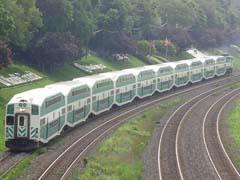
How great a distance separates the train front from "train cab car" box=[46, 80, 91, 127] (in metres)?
6.32

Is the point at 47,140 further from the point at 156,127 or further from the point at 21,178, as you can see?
the point at 156,127

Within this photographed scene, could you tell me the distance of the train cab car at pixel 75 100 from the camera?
50.5 metres

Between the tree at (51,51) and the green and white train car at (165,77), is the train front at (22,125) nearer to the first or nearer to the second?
the tree at (51,51)

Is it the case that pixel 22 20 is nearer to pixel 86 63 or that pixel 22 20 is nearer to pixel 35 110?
pixel 86 63

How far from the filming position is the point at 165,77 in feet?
284

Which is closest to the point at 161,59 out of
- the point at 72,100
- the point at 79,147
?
the point at 72,100

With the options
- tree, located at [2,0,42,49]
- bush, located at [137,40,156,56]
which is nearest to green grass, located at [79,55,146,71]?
bush, located at [137,40,156,56]

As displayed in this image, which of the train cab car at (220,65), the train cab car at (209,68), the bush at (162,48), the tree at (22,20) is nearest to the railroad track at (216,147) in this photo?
the tree at (22,20)

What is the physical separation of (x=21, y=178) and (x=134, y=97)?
134 ft

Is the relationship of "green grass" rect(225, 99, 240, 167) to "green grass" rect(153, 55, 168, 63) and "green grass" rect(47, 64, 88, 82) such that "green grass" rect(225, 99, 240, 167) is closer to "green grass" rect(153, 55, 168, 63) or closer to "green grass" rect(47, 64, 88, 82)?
"green grass" rect(47, 64, 88, 82)

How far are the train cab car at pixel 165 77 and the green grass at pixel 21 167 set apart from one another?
42.5 metres

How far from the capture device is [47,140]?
149 ft

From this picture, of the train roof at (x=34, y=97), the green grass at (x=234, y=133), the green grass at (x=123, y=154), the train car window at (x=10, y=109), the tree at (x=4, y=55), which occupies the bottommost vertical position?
Answer: the green grass at (x=234, y=133)

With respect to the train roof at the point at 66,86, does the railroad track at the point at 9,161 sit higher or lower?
lower
